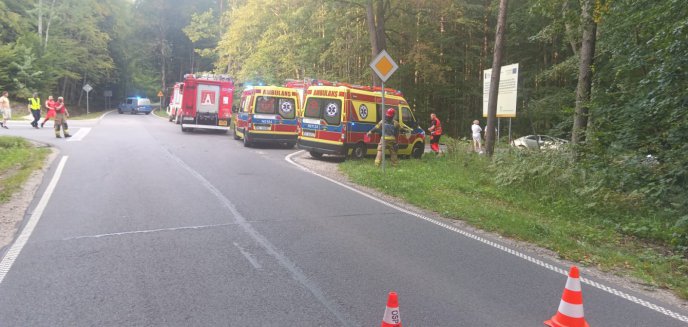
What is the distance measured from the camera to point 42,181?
388 inches

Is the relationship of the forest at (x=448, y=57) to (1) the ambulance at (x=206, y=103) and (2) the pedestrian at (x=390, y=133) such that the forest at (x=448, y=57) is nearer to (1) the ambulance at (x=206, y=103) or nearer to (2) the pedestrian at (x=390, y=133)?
(2) the pedestrian at (x=390, y=133)

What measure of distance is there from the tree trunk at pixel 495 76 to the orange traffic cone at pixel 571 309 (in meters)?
11.7

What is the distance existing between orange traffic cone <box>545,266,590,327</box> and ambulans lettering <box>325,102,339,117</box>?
40.1 feet

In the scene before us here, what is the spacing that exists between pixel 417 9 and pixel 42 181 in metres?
20.9

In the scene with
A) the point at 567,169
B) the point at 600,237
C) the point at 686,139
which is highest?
the point at 686,139

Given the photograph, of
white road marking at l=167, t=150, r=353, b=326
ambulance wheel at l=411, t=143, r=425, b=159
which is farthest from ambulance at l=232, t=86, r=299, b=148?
white road marking at l=167, t=150, r=353, b=326

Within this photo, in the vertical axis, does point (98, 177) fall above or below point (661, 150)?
below

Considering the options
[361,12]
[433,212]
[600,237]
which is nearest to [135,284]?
[433,212]

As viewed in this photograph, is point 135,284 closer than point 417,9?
Yes

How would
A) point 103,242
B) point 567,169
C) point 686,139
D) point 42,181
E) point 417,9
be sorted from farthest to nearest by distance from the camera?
point 417,9 → point 567,169 → point 42,181 → point 686,139 → point 103,242

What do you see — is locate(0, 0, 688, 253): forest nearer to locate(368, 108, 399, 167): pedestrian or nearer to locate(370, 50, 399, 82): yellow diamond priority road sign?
locate(370, 50, 399, 82): yellow diamond priority road sign

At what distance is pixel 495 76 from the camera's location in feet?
49.1

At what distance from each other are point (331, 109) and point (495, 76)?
16.7ft

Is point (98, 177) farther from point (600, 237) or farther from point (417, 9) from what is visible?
point (417, 9)
